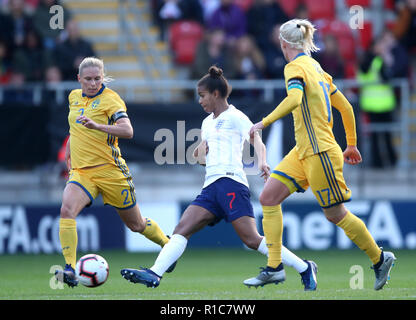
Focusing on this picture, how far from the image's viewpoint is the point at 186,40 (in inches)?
637

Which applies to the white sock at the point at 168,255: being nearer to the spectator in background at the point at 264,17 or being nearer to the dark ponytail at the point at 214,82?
the dark ponytail at the point at 214,82

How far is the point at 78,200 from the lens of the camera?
8203mm

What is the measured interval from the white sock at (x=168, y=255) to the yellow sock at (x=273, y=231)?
2.42ft

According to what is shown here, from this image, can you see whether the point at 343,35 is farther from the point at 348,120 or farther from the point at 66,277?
the point at 66,277

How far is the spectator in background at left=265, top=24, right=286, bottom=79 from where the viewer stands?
15.0 m

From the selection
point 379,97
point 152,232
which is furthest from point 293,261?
point 379,97

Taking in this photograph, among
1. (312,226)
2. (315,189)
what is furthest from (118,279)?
(312,226)

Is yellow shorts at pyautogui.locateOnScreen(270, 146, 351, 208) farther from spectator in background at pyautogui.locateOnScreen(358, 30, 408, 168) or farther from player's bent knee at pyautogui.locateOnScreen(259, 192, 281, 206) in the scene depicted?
spectator in background at pyautogui.locateOnScreen(358, 30, 408, 168)

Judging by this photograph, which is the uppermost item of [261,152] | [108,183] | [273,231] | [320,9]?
[320,9]

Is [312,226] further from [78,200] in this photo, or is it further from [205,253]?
[78,200]

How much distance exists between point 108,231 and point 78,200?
16.6 feet

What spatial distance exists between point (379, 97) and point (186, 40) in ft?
12.8

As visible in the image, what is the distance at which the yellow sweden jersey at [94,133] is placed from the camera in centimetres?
838

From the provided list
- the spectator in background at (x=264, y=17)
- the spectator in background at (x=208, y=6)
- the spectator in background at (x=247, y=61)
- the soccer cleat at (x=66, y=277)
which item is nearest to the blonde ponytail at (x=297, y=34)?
the soccer cleat at (x=66, y=277)
